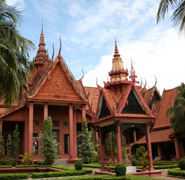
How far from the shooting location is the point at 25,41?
11.8m

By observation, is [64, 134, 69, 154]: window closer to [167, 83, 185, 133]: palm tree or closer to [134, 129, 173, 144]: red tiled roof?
[134, 129, 173, 144]: red tiled roof

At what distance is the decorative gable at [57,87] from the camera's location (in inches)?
987

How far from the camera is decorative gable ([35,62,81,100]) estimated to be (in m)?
25.1

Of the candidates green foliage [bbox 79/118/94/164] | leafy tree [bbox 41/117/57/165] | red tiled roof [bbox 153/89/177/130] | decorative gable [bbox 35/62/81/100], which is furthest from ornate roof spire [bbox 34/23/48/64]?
red tiled roof [bbox 153/89/177/130]

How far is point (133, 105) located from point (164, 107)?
17.8 metres

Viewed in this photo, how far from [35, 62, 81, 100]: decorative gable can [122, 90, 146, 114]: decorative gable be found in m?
12.8

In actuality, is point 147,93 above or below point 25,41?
above

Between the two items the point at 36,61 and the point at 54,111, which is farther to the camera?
the point at 36,61

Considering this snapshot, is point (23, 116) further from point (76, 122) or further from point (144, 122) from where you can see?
point (144, 122)

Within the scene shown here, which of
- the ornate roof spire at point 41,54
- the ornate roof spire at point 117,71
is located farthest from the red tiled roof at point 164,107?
the ornate roof spire at point 41,54

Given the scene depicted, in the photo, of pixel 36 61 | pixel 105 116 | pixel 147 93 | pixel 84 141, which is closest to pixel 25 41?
pixel 105 116

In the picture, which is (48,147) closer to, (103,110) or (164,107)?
(103,110)

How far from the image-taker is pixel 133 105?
13.5 metres

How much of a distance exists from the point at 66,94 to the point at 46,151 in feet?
21.6
